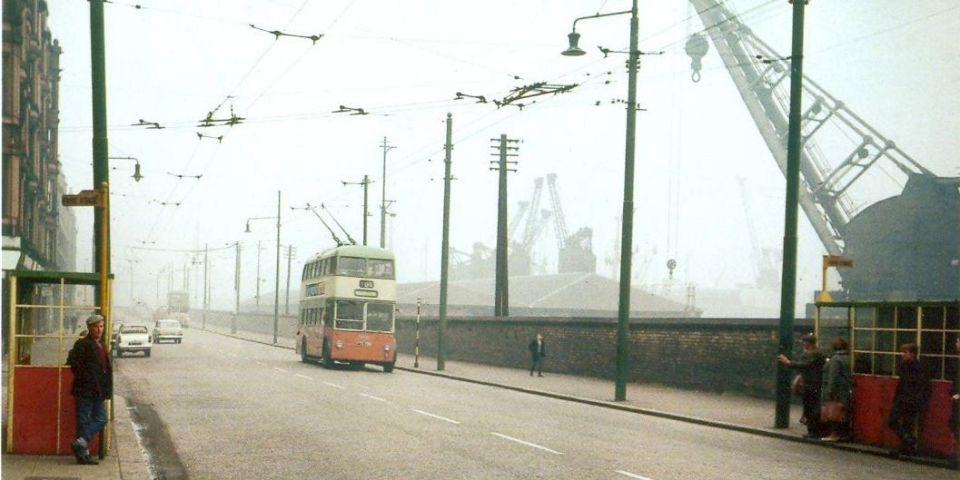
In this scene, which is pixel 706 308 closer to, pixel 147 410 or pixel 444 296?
pixel 444 296

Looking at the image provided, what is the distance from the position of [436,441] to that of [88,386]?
5018 mm

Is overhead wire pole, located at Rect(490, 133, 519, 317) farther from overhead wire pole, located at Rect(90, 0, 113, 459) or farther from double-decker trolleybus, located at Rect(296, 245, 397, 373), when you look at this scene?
overhead wire pole, located at Rect(90, 0, 113, 459)

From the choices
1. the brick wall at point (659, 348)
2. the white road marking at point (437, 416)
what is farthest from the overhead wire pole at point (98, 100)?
the brick wall at point (659, 348)

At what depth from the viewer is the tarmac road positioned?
38.4 feet

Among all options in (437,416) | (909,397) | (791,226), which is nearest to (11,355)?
(437,416)

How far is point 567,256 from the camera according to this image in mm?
136875

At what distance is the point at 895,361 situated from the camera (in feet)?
50.0

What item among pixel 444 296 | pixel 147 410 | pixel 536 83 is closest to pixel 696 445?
pixel 536 83

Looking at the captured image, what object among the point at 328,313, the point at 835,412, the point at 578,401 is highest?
the point at 328,313

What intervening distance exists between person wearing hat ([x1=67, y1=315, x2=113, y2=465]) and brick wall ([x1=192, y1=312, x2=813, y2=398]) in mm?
16151

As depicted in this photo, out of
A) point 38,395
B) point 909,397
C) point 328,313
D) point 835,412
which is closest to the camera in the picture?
point 38,395

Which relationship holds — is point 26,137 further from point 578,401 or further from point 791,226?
point 791,226

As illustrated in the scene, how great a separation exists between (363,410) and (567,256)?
118480mm

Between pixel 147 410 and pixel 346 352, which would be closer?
pixel 147 410
